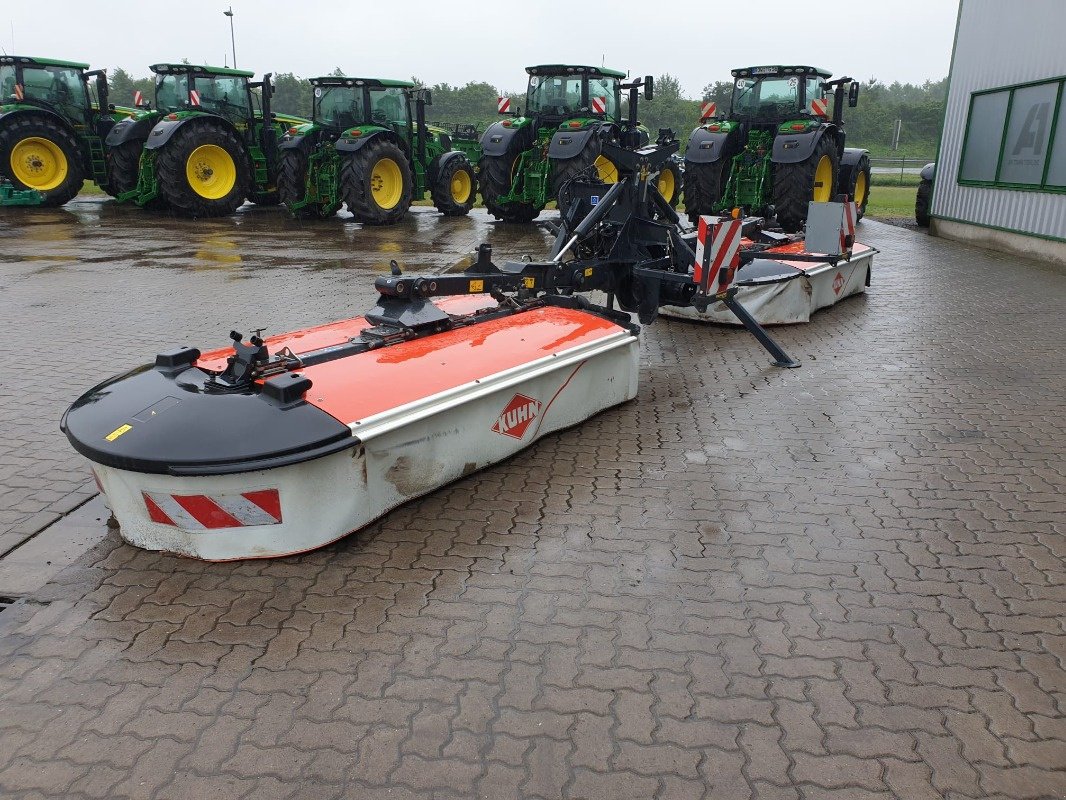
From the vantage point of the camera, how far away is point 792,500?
12.9 ft

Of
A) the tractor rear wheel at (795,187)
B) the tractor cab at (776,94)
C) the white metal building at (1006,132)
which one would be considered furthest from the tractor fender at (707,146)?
the white metal building at (1006,132)

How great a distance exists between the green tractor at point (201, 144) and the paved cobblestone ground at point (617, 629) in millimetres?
10355

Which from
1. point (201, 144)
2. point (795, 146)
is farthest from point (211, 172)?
point (795, 146)

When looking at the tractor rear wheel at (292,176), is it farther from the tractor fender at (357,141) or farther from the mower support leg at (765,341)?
the mower support leg at (765,341)

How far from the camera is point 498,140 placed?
14.5 meters

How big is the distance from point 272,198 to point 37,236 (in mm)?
5628

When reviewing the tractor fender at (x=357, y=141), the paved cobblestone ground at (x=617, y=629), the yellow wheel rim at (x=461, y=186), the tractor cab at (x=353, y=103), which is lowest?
the paved cobblestone ground at (x=617, y=629)

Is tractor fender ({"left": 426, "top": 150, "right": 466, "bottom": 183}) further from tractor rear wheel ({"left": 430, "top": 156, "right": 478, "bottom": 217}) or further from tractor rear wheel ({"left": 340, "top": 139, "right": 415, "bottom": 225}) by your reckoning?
tractor rear wheel ({"left": 340, "top": 139, "right": 415, "bottom": 225})

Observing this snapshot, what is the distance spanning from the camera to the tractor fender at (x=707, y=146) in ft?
42.7

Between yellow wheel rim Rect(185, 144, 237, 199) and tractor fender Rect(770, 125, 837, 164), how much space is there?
31.6ft

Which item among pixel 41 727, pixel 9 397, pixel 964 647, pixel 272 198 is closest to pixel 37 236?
pixel 272 198

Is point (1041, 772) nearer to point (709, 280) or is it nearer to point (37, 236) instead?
point (709, 280)

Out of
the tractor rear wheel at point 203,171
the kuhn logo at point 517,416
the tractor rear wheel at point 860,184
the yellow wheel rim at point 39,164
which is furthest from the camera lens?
the yellow wheel rim at point 39,164

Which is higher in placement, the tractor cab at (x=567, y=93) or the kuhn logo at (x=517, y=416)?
the tractor cab at (x=567, y=93)
